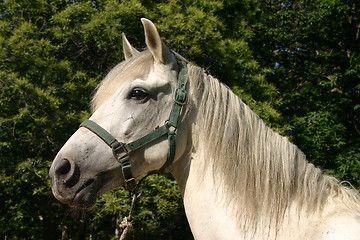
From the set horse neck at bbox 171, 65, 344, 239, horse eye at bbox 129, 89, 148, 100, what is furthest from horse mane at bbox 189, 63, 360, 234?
horse eye at bbox 129, 89, 148, 100

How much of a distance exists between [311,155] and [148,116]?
7436 mm

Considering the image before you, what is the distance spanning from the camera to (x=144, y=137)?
213 centimetres

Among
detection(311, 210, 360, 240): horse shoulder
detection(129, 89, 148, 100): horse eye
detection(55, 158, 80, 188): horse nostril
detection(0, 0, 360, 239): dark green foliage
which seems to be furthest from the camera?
detection(0, 0, 360, 239): dark green foliage

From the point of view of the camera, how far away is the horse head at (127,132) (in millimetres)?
2018

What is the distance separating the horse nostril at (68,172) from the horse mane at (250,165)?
643mm

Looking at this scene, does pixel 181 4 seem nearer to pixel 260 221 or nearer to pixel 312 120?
pixel 312 120

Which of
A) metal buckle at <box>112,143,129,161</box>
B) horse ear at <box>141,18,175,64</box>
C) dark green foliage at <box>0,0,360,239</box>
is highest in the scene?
horse ear at <box>141,18,175,64</box>

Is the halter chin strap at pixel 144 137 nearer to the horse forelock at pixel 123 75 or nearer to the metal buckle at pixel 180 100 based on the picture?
the metal buckle at pixel 180 100

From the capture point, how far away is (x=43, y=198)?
801 centimetres

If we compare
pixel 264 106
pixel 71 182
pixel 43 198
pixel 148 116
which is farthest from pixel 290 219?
pixel 43 198

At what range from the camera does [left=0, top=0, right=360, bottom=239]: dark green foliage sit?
7.28m

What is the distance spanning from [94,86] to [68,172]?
5911 mm

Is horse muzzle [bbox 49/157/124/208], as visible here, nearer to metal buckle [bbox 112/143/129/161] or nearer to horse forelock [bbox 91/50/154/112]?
metal buckle [bbox 112/143/129/161]

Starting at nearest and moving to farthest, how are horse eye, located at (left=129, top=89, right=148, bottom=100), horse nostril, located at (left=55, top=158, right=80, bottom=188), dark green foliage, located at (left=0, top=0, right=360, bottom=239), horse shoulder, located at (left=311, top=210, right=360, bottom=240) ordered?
horse shoulder, located at (left=311, top=210, right=360, bottom=240) < horse nostril, located at (left=55, top=158, right=80, bottom=188) < horse eye, located at (left=129, top=89, right=148, bottom=100) < dark green foliage, located at (left=0, top=0, right=360, bottom=239)
